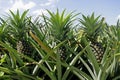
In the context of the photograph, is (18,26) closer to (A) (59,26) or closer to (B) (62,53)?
(A) (59,26)

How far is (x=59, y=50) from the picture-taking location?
175 centimetres

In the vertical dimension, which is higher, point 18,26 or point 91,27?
point 18,26

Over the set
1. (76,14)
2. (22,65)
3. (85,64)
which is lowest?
(85,64)

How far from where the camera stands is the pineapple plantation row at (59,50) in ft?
4.94

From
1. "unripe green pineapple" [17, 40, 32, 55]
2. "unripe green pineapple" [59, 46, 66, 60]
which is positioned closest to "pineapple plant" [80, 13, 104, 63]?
"unripe green pineapple" [59, 46, 66, 60]

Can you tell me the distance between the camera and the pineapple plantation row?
1507mm

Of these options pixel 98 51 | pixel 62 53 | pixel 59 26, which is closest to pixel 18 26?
pixel 59 26

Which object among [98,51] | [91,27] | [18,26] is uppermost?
[18,26]

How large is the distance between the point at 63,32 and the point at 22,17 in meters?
0.54

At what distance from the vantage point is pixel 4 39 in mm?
2182

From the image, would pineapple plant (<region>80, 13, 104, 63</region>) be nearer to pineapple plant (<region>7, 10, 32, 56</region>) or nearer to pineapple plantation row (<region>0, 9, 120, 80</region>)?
pineapple plantation row (<region>0, 9, 120, 80</region>)

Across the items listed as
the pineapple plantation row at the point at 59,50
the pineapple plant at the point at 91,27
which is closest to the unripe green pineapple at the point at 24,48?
the pineapple plantation row at the point at 59,50

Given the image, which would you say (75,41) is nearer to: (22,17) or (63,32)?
(63,32)

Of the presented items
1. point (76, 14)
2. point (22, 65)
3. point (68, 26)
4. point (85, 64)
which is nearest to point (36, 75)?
point (22, 65)
